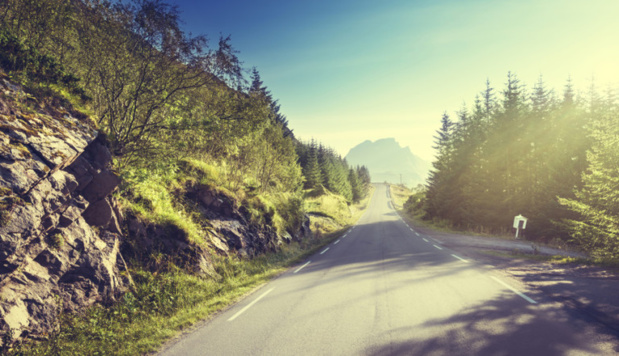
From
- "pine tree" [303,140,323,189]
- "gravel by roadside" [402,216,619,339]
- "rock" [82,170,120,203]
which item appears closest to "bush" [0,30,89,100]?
"rock" [82,170,120,203]

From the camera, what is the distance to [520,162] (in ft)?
76.3

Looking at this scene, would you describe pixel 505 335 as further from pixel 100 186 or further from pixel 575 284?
pixel 100 186

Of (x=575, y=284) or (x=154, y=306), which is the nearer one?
(x=154, y=306)

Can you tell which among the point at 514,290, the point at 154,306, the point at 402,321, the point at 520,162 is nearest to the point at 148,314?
the point at 154,306

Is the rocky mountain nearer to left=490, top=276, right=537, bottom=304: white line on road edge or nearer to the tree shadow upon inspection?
the tree shadow

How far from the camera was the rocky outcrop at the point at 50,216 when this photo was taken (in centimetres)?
423

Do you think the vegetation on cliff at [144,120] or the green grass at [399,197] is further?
the green grass at [399,197]

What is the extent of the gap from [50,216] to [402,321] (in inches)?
286

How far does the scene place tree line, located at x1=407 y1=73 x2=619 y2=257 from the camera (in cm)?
1819

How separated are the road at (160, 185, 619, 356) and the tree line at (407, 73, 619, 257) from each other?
1000 cm

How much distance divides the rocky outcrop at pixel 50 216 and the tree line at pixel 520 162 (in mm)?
18436

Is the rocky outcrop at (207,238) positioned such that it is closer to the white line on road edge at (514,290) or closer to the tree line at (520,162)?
the white line on road edge at (514,290)

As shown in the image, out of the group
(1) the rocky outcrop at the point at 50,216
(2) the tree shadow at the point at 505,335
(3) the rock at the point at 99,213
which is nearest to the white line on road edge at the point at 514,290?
(2) the tree shadow at the point at 505,335

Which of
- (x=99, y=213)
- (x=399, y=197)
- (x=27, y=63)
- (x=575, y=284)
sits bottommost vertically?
(x=575, y=284)
